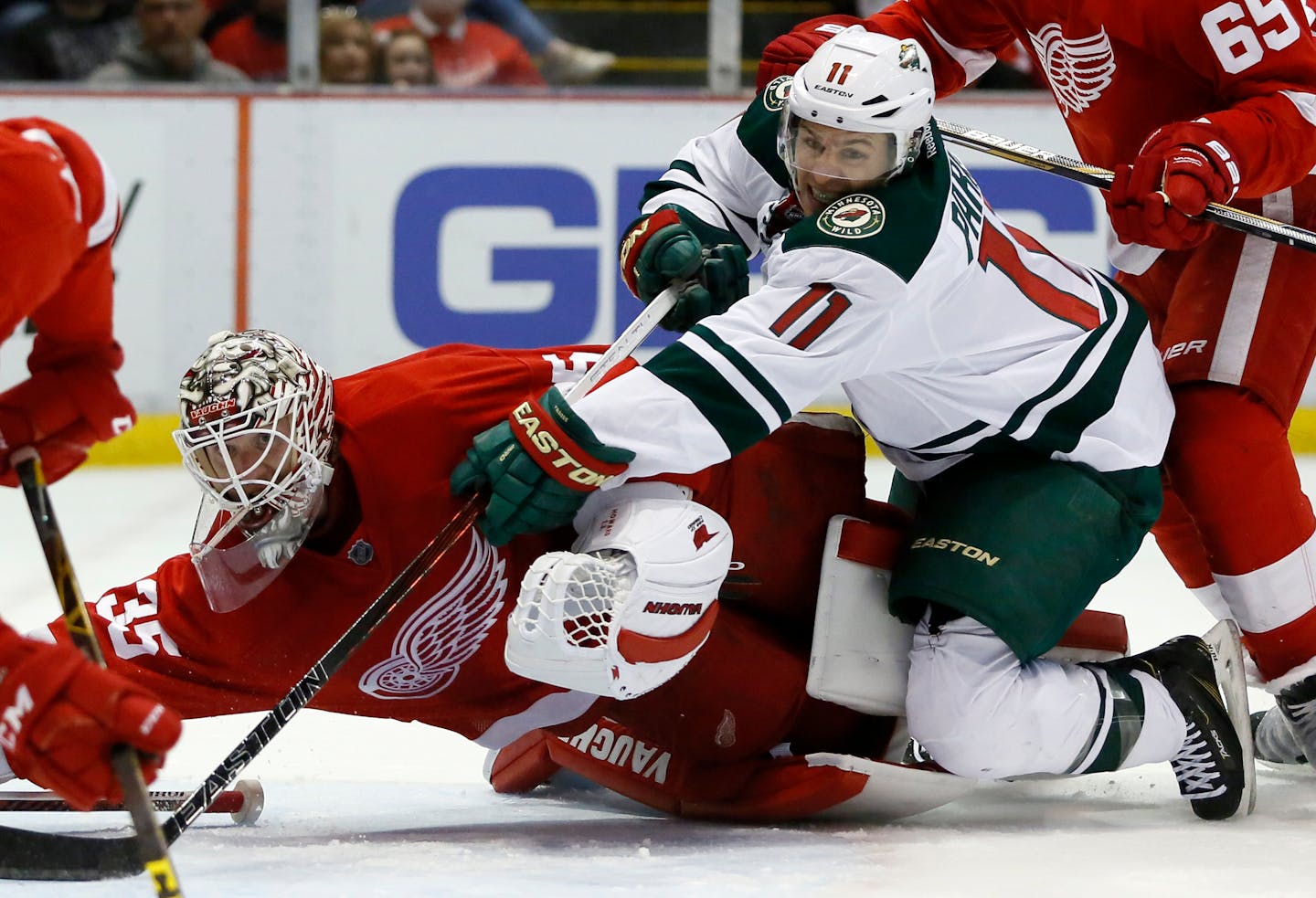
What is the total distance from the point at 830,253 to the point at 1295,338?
80cm

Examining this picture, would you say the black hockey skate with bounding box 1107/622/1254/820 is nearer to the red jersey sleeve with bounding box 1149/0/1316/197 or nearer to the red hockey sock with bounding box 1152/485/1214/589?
the red hockey sock with bounding box 1152/485/1214/589

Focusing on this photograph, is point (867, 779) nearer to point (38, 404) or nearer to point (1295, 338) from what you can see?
point (1295, 338)

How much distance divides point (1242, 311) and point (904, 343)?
618 millimetres

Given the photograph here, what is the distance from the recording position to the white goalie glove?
6.62 feet

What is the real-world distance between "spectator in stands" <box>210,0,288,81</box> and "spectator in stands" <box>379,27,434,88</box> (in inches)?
10.4

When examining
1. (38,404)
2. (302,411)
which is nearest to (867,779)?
(302,411)

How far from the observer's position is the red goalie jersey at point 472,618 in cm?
213

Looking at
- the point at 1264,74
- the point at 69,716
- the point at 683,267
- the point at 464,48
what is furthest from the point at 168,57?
Result: the point at 69,716

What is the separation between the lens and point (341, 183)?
4.93 metres

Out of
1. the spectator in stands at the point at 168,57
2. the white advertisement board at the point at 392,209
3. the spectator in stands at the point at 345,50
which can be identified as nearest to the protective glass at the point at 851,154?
the white advertisement board at the point at 392,209

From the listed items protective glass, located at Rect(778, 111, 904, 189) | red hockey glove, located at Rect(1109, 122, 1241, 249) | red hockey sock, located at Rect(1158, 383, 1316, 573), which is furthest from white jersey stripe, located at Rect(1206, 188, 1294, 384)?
protective glass, located at Rect(778, 111, 904, 189)

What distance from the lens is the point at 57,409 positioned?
1.84 metres

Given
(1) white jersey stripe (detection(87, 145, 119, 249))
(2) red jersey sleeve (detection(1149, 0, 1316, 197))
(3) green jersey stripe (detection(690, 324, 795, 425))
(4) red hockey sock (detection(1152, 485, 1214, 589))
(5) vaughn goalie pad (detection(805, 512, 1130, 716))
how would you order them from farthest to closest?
(4) red hockey sock (detection(1152, 485, 1214, 589))
(2) red jersey sleeve (detection(1149, 0, 1316, 197))
(5) vaughn goalie pad (detection(805, 512, 1130, 716))
(3) green jersey stripe (detection(690, 324, 795, 425))
(1) white jersey stripe (detection(87, 145, 119, 249))

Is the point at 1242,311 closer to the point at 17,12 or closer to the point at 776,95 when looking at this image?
the point at 776,95
